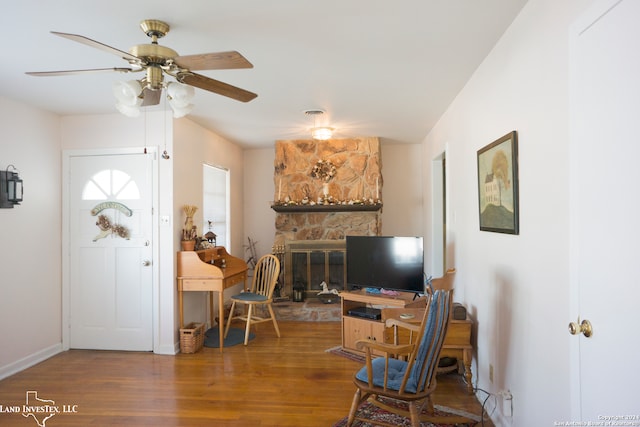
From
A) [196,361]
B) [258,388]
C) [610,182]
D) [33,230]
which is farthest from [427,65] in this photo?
[33,230]

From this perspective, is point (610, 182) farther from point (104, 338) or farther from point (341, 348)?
point (104, 338)

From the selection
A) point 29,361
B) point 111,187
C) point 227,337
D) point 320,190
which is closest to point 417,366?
point 227,337

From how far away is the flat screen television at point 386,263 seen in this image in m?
3.97

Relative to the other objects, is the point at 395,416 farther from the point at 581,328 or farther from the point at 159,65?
the point at 159,65

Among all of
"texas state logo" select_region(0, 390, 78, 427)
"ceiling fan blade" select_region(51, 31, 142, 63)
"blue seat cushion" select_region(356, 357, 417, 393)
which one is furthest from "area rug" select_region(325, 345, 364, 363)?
"ceiling fan blade" select_region(51, 31, 142, 63)

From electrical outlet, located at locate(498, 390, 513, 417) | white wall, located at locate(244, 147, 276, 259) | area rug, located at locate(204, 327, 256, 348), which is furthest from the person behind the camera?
white wall, located at locate(244, 147, 276, 259)

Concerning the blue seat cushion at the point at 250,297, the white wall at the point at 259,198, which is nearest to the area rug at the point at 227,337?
the blue seat cushion at the point at 250,297

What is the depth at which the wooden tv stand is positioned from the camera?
120 inches

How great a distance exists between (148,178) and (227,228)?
188 cm

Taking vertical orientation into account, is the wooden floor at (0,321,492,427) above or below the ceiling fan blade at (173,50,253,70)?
below

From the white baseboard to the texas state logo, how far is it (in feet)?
2.27

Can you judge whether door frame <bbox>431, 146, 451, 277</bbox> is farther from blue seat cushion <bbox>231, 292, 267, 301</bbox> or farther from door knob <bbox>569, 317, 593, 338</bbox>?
door knob <bbox>569, 317, 593, 338</bbox>

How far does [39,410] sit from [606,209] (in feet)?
12.2

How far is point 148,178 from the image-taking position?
4168mm
